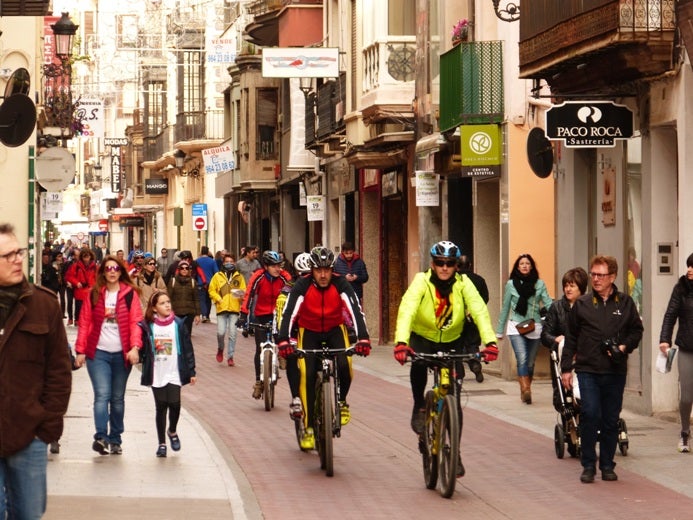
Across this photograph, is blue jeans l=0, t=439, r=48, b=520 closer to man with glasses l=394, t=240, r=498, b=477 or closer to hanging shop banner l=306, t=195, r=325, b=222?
man with glasses l=394, t=240, r=498, b=477

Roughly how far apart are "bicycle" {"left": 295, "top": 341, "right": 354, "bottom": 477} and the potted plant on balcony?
12.9 meters

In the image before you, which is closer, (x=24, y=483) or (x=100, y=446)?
(x=24, y=483)

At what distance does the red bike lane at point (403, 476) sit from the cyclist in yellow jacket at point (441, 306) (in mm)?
1116

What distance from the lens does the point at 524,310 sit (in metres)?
20.9

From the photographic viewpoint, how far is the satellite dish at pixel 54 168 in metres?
23.8

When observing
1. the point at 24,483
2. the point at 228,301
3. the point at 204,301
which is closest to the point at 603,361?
the point at 24,483

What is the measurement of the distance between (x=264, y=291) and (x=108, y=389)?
6.64 metres

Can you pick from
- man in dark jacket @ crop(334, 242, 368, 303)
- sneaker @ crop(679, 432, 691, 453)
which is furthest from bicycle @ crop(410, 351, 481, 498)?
man in dark jacket @ crop(334, 242, 368, 303)

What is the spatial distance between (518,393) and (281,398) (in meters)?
2.95

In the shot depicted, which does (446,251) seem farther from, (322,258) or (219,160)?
(219,160)

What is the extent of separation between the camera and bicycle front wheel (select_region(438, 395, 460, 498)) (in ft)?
41.2

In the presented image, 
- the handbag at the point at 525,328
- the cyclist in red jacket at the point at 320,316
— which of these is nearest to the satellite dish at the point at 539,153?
the handbag at the point at 525,328

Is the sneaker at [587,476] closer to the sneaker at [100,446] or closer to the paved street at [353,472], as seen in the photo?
the paved street at [353,472]

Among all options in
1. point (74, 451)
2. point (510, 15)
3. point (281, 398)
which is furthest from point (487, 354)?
point (510, 15)
